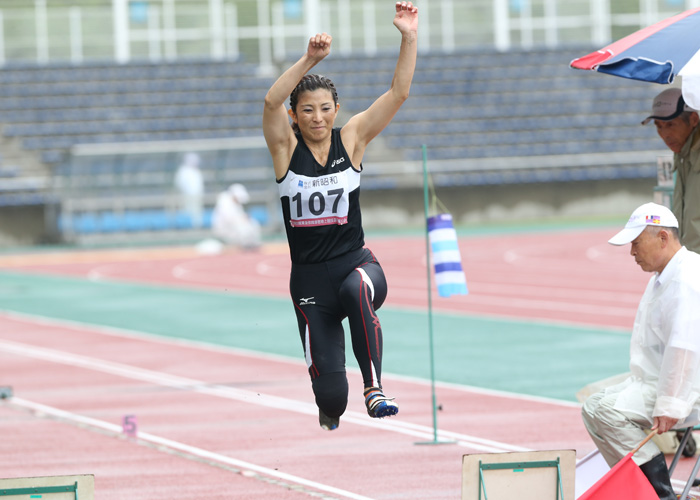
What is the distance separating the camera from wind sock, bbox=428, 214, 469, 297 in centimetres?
812

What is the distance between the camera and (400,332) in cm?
1566

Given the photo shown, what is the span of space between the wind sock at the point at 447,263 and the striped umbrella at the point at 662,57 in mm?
1614

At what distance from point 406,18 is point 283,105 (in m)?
0.79

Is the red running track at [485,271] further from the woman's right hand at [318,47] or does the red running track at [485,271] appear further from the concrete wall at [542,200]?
the woman's right hand at [318,47]

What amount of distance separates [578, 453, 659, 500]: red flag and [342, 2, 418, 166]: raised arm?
1969mm

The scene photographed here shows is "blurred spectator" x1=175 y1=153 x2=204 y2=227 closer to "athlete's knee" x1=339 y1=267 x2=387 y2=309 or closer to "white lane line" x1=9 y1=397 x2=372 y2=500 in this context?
"white lane line" x1=9 y1=397 x2=372 y2=500

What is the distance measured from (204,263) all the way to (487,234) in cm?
822

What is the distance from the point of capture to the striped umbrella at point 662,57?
21.6 feet

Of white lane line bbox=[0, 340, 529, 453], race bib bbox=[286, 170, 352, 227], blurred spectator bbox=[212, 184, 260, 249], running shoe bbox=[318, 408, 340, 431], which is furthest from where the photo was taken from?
blurred spectator bbox=[212, 184, 260, 249]

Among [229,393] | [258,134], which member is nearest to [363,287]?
[229,393]

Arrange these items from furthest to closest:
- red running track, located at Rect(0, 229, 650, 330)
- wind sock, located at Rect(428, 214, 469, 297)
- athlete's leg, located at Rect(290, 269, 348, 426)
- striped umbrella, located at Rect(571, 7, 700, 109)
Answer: red running track, located at Rect(0, 229, 650, 330) < wind sock, located at Rect(428, 214, 469, 297) < striped umbrella, located at Rect(571, 7, 700, 109) < athlete's leg, located at Rect(290, 269, 348, 426)

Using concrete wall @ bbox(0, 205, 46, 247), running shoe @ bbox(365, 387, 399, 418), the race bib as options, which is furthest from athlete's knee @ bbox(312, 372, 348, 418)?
concrete wall @ bbox(0, 205, 46, 247)

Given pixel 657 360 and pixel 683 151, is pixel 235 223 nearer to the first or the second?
pixel 683 151

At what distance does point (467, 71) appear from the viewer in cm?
4034
